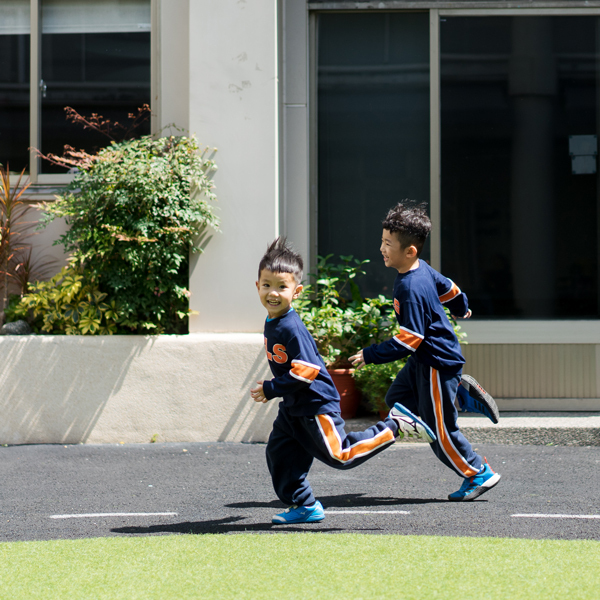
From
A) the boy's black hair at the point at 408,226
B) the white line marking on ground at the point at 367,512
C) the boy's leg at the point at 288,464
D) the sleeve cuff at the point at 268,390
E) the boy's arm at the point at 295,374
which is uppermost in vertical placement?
the boy's black hair at the point at 408,226

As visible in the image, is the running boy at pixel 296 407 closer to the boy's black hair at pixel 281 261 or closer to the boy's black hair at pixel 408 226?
the boy's black hair at pixel 281 261

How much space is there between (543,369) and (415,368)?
3020 mm

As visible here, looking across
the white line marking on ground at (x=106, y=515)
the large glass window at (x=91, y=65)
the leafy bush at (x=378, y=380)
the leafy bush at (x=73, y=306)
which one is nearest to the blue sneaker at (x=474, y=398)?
the leafy bush at (x=378, y=380)

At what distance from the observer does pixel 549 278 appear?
6.99 metres

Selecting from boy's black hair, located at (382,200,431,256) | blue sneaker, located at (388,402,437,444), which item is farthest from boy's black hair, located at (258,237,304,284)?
blue sneaker, located at (388,402,437,444)

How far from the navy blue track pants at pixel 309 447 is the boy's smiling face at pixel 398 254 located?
2.97 feet

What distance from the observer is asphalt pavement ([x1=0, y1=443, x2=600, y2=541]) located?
12.4 ft

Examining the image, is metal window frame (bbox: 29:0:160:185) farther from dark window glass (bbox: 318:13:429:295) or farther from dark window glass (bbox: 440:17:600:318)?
dark window glass (bbox: 440:17:600:318)

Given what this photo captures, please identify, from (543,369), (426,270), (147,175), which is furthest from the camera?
(543,369)

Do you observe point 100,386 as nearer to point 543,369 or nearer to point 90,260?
point 90,260

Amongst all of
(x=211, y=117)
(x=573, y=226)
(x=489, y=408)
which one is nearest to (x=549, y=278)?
(x=573, y=226)

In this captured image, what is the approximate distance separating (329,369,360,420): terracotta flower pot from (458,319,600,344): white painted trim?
1311 millimetres

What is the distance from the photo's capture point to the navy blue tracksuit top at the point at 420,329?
→ 13.0ft

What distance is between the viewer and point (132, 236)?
5.97 metres
